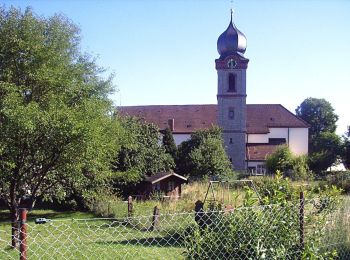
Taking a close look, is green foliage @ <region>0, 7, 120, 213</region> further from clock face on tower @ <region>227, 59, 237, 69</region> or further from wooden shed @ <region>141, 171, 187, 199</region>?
clock face on tower @ <region>227, 59, 237, 69</region>

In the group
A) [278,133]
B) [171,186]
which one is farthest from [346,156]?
[171,186]

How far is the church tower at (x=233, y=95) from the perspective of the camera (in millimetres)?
49375

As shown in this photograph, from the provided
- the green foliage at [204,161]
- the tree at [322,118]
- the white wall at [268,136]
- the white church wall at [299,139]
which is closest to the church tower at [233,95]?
the white wall at [268,136]

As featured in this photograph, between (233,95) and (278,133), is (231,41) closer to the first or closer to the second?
(233,95)

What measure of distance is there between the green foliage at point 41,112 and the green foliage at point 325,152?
29.3 m

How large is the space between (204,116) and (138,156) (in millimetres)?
31530

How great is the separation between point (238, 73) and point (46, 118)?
130 feet

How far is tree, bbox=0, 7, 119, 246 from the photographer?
12.3m

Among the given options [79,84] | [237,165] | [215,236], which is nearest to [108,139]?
[79,84]

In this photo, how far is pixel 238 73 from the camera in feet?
163

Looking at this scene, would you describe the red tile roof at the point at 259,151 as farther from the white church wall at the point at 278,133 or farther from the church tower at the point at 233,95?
the white church wall at the point at 278,133

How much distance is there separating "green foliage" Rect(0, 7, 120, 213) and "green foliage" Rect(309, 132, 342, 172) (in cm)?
2930

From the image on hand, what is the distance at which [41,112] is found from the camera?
12344mm

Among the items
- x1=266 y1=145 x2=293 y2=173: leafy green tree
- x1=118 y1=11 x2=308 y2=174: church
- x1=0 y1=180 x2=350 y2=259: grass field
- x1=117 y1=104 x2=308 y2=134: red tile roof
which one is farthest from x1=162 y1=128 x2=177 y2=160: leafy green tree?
x1=117 y1=104 x2=308 y2=134: red tile roof
